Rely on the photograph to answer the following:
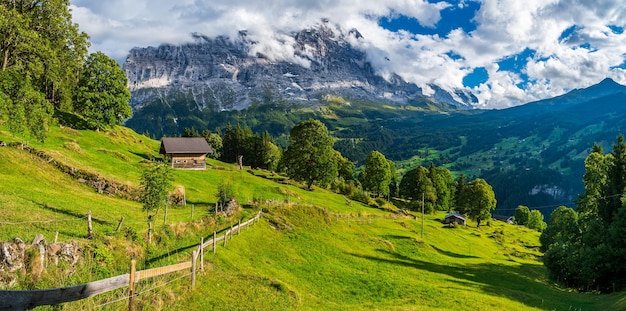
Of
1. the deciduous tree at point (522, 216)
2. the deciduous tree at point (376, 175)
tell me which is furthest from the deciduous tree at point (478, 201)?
the deciduous tree at point (522, 216)

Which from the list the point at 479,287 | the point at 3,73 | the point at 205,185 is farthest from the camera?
the point at 205,185

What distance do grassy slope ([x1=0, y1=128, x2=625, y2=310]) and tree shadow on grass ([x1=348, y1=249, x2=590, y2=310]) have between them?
0.23 m

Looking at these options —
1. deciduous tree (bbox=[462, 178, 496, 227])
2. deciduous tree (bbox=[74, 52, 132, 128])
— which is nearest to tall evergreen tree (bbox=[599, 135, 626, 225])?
deciduous tree (bbox=[462, 178, 496, 227])

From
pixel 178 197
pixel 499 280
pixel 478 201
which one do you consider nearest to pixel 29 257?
pixel 178 197

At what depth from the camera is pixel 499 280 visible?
1982 inches

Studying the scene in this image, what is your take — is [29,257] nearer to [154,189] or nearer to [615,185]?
[154,189]

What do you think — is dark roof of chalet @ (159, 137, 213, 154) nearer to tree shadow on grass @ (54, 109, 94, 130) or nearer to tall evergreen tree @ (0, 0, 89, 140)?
tree shadow on grass @ (54, 109, 94, 130)

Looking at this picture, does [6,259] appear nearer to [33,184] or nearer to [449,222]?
[33,184]

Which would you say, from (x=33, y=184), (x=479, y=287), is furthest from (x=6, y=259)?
(x=479, y=287)

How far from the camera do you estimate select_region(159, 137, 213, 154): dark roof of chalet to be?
8912 cm

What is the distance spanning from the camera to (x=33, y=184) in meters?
38.8

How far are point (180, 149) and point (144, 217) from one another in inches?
2165

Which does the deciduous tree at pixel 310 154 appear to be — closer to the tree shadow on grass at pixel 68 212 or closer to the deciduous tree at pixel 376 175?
the deciduous tree at pixel 376 175

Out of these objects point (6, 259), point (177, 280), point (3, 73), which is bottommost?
point (177, 280)
